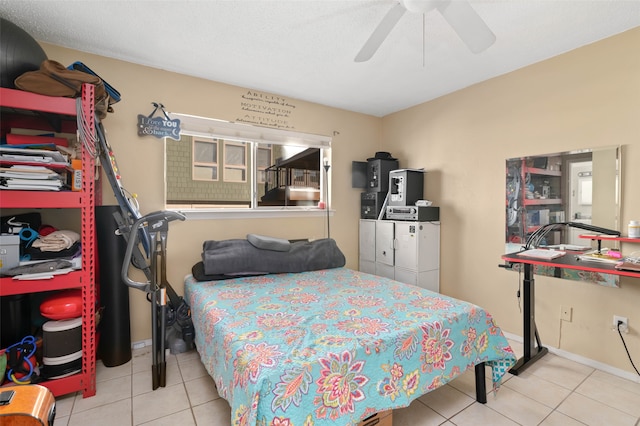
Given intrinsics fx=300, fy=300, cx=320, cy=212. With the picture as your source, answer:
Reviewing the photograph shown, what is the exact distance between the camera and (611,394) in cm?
197

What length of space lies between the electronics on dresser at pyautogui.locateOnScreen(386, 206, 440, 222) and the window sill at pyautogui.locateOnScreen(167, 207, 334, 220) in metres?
0.78

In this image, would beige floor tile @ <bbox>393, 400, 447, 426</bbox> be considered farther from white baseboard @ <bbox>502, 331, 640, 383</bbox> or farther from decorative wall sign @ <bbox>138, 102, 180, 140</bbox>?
decorative wall sign @ <bbox>138, 102, 180, 140</bbox>

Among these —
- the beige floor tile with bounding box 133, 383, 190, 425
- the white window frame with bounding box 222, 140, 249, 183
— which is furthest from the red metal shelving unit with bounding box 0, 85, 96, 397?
the white window frame with bounding box 222, 140, 249, 183

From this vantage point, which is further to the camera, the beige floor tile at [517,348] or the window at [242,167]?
the window at [242,167]

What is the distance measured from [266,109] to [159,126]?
3.60ft

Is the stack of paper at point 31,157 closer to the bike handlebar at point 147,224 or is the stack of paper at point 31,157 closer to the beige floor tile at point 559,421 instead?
the bike handlebar at point 147,224

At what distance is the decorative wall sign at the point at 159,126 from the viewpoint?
2656mm

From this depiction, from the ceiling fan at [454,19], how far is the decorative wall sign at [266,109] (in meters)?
1.65

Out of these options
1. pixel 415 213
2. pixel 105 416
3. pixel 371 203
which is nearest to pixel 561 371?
pixel 415 213

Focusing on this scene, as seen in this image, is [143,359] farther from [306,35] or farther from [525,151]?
[525,151]

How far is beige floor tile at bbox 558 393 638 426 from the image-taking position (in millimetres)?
1712

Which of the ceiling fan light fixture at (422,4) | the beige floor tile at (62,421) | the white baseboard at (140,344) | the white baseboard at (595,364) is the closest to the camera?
the ceiling fan light fixture at (422,4)

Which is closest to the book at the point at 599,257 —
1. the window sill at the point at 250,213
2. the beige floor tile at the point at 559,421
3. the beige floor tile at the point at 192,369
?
the beige floor tile at the point at 559,421

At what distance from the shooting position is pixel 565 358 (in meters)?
2.45
